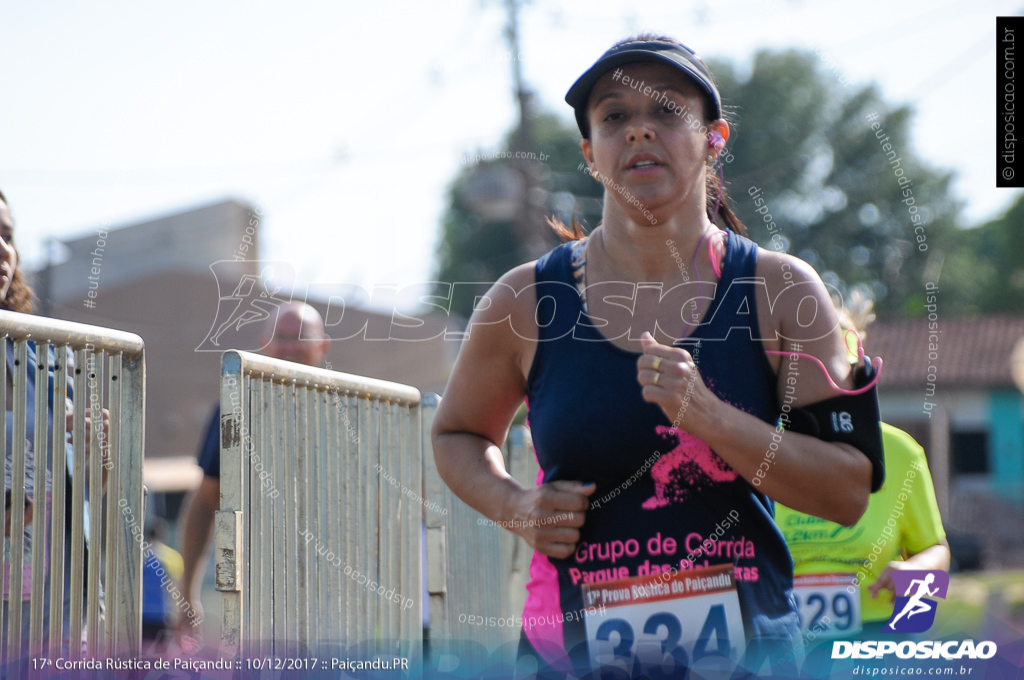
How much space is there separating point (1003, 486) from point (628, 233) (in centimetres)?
2690

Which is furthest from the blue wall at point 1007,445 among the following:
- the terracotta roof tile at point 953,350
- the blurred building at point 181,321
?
the blurred building at point 181,321

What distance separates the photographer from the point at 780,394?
197 cm

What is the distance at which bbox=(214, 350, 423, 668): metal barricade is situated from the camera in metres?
2.29

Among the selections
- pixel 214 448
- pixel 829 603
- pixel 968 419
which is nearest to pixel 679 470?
pixel 829 603

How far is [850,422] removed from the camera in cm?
191

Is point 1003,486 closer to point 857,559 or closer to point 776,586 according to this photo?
point 857,559

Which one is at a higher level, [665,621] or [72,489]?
[72,489]

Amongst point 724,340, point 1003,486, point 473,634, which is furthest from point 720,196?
point 1003,486

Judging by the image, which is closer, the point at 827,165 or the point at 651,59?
the point at 651,59

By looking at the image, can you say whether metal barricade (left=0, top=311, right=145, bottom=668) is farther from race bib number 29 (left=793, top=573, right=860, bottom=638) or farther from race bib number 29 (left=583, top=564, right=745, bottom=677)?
race bib number 29 (left=793, top=573, right=860, bottom=638)

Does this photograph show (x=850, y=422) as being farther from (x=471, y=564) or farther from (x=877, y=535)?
(x=471, y=564)

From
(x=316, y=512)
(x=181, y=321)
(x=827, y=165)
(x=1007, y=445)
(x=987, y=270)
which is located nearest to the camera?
(x=316, y=512)

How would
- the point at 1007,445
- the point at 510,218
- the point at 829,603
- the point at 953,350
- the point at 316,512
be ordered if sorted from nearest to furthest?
the point at 316,512, the point at 829,603, the point at 510,218, the point at 1007,445, the point at 953,350

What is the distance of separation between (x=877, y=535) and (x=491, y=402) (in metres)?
1.91
